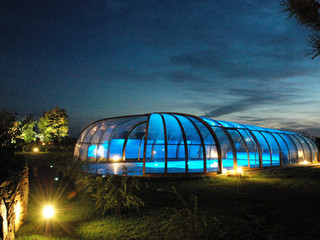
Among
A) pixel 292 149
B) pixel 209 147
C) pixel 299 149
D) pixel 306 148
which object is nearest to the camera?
pixel 209 147

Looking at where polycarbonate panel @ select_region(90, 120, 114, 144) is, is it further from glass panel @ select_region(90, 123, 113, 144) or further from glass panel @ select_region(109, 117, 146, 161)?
glass panel @ select_region(109, 117, 146, 161)

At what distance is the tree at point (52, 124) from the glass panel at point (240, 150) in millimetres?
38676

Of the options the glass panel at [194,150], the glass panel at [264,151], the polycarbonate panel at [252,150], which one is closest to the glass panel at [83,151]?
the glass panel at [194,150]

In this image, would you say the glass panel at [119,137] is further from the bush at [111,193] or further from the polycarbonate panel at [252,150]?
the bush at [111,193]

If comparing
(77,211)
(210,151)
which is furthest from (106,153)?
(77,211)

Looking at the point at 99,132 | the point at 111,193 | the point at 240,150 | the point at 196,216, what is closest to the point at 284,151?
the point at 240,150

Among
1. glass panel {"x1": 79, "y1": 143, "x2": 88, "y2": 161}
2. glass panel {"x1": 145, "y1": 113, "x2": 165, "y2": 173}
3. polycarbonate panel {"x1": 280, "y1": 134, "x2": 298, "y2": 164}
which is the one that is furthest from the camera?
polycarbonate panel {"x1": 280, "y1": 134, "x2": 298, "y2": 164}

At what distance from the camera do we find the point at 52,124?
157ft

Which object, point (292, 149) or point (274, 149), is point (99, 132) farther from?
point (292, 149)

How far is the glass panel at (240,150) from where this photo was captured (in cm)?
1563

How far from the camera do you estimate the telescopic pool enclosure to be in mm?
13664

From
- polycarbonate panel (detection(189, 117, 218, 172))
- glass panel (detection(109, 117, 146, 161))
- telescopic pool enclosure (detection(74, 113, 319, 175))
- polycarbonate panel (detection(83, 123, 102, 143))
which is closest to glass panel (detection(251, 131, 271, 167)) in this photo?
telescopic pool enclosure (detection(74, 113, 319, 175))

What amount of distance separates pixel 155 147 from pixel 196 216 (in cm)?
904

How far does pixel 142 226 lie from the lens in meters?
6.38
